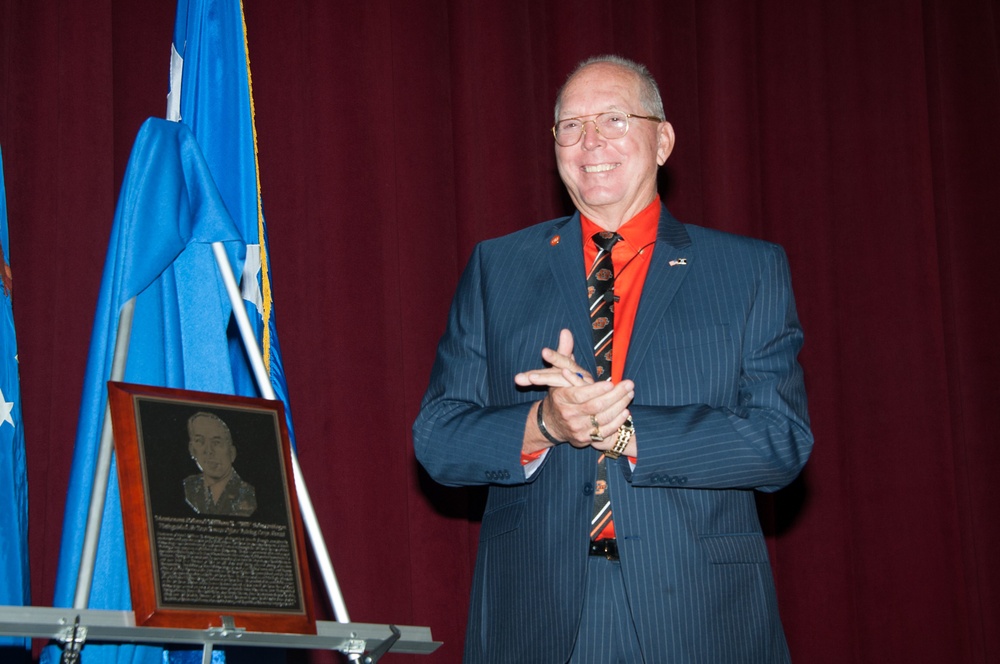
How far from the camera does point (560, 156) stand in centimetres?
251

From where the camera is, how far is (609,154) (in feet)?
8.05

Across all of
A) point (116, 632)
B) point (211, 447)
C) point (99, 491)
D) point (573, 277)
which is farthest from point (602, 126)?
point (116, 632)

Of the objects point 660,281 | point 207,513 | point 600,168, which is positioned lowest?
point 207,513

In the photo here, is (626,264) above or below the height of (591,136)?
below

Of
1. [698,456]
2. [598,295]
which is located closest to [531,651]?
[698,456]

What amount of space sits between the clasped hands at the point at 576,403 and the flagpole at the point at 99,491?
76 cm

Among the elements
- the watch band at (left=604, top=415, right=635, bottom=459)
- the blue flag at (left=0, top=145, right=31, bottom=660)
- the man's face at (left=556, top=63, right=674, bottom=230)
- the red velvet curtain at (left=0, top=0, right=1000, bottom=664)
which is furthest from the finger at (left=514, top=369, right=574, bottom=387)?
the red velvet curtain at (left=0, top=0, right=1000, bottom=664)

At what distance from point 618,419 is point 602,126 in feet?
2.54

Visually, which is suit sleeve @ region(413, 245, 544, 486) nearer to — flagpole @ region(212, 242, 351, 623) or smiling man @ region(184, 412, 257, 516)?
flagpole @ region(212, 242, 351, 623)

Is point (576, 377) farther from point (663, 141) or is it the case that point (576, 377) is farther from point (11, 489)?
point (11, 489)

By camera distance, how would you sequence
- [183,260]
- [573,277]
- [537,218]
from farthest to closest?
[537,218] < [183,260] < [573,277]

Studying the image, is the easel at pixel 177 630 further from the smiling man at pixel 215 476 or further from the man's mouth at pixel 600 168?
the man's mouth at pixel 600 168

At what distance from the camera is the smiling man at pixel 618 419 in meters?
2.03

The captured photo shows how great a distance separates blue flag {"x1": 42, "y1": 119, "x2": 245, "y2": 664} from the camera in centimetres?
223
